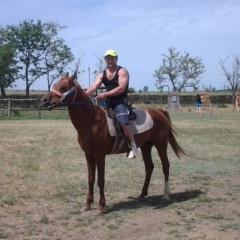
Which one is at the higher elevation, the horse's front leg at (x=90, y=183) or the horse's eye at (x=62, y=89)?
the horse's eye at (x=62, y=89)

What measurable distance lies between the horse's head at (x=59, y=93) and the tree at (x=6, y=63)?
142 ft

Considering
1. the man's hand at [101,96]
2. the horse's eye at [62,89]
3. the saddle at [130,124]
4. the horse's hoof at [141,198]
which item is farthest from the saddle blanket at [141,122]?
the horse's hoof at [141,198]

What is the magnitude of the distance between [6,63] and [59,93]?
44666 millimetres

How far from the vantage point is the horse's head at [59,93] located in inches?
227

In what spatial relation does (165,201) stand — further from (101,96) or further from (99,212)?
(101,96)

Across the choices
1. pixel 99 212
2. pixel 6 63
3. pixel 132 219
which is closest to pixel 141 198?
pixel 99 212

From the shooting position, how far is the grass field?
5105 millimetres

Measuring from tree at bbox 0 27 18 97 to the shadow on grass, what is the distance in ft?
141

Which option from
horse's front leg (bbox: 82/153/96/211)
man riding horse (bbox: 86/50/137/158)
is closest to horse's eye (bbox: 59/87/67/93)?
man riding horse (bbox: 86/50/137/158)

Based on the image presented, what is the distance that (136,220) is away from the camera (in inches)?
220

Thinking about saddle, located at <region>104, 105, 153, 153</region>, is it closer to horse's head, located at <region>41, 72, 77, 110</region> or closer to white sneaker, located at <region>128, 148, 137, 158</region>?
white sneaker, located at <region>128, 148, 137, 158</region>

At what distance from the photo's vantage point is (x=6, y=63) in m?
48.3

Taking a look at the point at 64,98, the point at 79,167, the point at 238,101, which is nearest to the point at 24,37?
the point at 238,101

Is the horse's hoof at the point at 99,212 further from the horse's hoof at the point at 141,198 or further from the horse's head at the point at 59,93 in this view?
the horse's head at the point at 59,93
